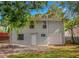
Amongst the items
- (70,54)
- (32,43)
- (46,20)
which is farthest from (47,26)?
(70,54)

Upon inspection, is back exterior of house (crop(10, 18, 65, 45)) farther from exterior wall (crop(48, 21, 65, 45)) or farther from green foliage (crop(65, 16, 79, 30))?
green foliage (crop(65, 16, 79, 30))

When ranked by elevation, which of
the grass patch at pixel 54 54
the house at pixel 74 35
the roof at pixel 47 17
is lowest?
the grass patch at pixel 54 54

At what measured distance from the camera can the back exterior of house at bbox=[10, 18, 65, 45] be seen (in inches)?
220

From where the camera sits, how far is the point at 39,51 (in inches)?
221

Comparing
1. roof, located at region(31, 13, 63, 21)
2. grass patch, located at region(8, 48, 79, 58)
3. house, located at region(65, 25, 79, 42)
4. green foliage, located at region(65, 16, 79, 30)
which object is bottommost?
grass patch, located at region(8, 48, 79, 58)

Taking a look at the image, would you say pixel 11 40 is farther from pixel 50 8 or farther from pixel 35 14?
pixel 50 8

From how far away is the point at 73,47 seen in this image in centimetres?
557

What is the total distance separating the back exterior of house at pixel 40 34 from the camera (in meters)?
5.58

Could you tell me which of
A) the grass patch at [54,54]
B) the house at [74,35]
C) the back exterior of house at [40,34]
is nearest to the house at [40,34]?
the back exterior of house at [40,34]

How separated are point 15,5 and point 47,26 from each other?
1057mm

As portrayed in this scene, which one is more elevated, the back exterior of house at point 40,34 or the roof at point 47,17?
the roof at point 47,17

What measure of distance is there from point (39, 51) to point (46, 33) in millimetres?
521

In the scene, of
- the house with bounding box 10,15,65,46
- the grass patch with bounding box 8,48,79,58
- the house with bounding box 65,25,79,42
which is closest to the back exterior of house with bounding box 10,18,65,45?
the house with bounding box 10,15,65,46

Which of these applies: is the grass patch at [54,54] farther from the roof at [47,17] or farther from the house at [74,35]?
the roof at [47,17]
